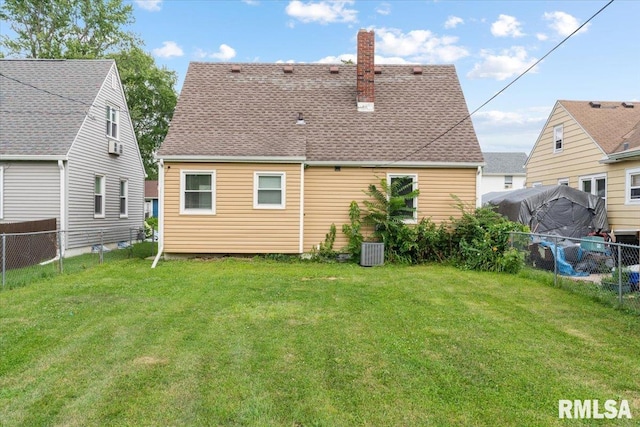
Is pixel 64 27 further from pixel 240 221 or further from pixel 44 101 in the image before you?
pixel 240 221

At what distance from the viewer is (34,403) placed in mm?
3527

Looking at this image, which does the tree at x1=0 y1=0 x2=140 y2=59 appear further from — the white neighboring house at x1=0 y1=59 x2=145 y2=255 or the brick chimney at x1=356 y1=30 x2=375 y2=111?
the brick chimney at x1=356 y1=30 x2=375 y2=111

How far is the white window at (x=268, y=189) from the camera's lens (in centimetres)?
1207

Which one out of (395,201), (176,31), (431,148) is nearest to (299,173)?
(395,201)

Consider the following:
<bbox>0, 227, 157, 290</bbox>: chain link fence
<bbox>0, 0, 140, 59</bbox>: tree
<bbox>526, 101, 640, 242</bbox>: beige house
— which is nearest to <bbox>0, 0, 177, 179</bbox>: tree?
<bbox>0, 0, 140, 59</bbox>: tree

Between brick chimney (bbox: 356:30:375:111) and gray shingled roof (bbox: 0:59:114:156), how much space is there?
31.3 ft

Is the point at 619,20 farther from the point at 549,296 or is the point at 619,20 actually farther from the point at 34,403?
the point at 34,403

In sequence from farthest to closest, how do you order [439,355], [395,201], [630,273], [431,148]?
[431,148], [395,201], [630,273], [439,355]

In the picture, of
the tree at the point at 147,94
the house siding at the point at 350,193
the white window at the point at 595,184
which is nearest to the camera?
the house siding at the point at 350,193

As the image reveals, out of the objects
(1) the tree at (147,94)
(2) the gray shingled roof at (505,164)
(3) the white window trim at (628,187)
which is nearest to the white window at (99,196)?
(1) the tree at (147,94)

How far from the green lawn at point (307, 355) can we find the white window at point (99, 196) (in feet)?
26.9

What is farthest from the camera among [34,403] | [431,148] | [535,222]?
[535,222]

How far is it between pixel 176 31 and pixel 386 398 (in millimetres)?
20457

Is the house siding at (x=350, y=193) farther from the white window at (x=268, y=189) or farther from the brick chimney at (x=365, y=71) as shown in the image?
the brick chimney at (x=365, y=71)
